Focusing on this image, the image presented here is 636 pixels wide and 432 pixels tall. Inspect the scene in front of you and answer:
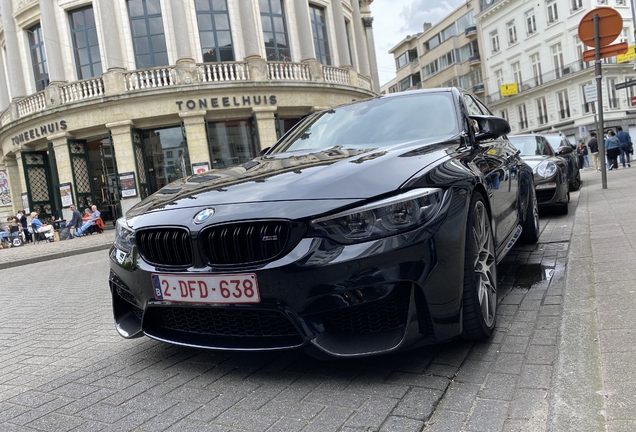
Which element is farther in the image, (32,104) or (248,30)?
(32,104)

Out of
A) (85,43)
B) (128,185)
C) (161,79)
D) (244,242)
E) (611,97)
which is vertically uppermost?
(85,43)

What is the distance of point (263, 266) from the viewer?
7.18 ft

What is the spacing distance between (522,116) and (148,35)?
39.6 meters

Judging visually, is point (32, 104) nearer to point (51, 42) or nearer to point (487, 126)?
point (51, 42)

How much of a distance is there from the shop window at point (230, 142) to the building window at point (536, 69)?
115 feet

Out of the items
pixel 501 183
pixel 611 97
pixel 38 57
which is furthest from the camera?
pixel 611 97

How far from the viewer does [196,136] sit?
1964cm

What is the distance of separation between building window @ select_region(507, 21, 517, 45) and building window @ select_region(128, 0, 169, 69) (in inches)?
1534

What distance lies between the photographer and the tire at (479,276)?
2414 mm

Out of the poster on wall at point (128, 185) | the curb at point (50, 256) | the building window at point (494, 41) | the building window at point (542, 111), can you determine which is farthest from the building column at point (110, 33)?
the building window at point (494, 41)

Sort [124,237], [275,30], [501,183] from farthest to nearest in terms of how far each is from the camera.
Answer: [275,30], [501,183], [124,237]

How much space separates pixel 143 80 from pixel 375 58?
48.5 ft

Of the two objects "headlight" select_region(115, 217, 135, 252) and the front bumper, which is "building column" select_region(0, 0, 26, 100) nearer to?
"headlight" select_region(115, 217, 135, 252)

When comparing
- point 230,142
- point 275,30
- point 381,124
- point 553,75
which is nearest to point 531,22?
point 553,75
